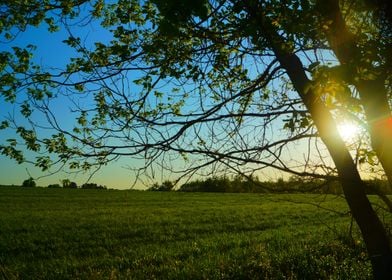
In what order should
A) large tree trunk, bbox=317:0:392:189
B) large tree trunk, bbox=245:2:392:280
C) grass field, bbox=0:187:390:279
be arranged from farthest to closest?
grass field, bbox=0:187:390:279, large tree trunk, bbox=317:0:392:189, large tree trunk, bbox=245:2:392:280

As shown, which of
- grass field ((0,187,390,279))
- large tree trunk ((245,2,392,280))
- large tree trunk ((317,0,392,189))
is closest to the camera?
large tree trunk ((245,2,392,280))

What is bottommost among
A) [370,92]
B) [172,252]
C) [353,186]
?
[172,252]

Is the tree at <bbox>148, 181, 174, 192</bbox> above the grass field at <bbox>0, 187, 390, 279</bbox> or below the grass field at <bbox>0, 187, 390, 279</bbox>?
above

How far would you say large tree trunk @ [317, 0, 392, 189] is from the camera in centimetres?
381

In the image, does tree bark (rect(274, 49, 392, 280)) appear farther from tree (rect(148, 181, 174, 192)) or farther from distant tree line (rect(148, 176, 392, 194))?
tree (rect(148, 181, 174, 192))

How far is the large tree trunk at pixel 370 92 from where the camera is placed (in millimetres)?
3809

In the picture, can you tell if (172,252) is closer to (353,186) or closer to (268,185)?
(268,185)

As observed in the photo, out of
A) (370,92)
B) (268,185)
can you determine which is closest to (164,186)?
(268,185)

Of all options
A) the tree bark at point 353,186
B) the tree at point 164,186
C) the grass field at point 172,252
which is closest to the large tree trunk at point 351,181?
the tree bark at point 353,186

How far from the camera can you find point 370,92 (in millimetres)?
4062

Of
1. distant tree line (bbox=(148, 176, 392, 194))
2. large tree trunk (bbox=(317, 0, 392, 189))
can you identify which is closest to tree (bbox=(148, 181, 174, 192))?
distant tree line (bbox=(148, 176, 392, 194))

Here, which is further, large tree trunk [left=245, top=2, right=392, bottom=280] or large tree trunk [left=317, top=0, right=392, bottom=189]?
large tree trunk [left=317, top=0, right=392, bottom=189]

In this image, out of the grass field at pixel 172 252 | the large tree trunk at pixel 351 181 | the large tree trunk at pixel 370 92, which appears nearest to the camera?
the large tree trunk at pixel 351 181

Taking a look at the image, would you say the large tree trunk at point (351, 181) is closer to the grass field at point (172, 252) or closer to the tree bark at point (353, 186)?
Result: the tree bark at point (353, 186)
